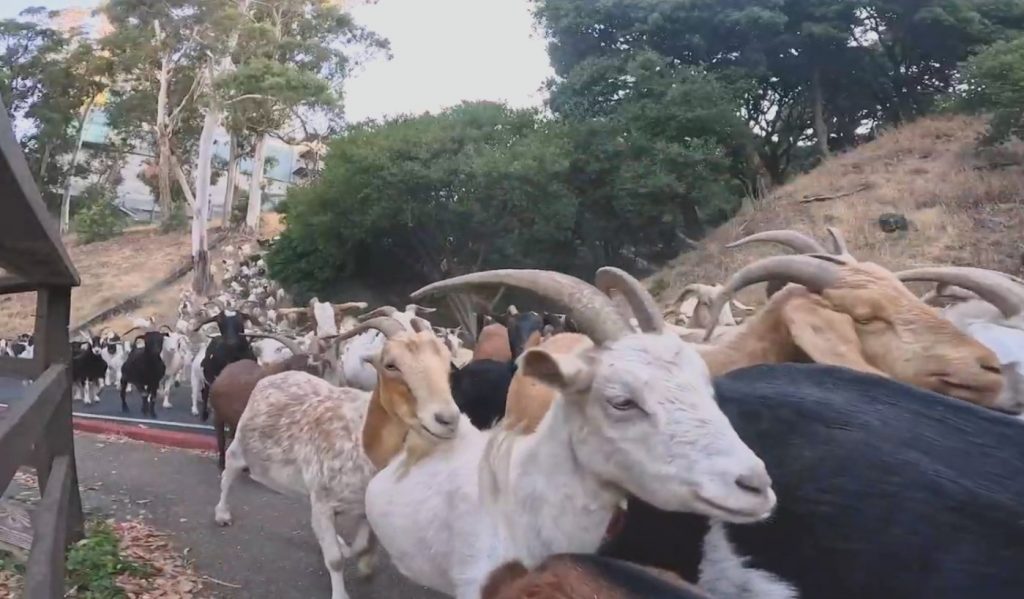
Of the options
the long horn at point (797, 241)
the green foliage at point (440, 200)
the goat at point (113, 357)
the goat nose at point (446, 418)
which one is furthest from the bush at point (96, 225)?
the long horn at point (797, 241)

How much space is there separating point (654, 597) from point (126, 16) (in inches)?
1220

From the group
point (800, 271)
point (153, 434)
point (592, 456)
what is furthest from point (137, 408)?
point (592, 456)

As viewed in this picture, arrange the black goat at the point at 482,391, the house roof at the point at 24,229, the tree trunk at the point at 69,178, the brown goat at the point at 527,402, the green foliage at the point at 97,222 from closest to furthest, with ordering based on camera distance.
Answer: the house roof at the point at 24,229
the brown goat at the point at 527,402
the black goat at the point at 482,391
the tree trunk at the point at 69,178
the green foliage at the point at 97,222

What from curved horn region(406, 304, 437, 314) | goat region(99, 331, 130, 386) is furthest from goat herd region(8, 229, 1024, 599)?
goat region(99, 331, 130, 386)

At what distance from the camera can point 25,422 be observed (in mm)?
2559

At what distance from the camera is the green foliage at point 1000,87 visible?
58.5 ft

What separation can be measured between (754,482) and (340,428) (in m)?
3.45

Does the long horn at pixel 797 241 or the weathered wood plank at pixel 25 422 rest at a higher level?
the long horn at pixel 797 241

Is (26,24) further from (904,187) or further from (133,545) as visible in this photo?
(133,545)

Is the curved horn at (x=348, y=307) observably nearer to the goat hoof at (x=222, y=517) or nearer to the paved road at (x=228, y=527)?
the paved road at (x=228, y=527)

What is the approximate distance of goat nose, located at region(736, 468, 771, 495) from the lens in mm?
2287

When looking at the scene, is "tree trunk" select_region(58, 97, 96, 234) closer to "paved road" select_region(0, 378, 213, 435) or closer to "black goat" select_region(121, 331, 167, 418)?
"paved road" select_region(0, 378, 213, 435)

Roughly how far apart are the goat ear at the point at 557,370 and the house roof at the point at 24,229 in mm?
1525

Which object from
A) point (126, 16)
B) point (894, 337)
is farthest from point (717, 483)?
point (126, 16)
